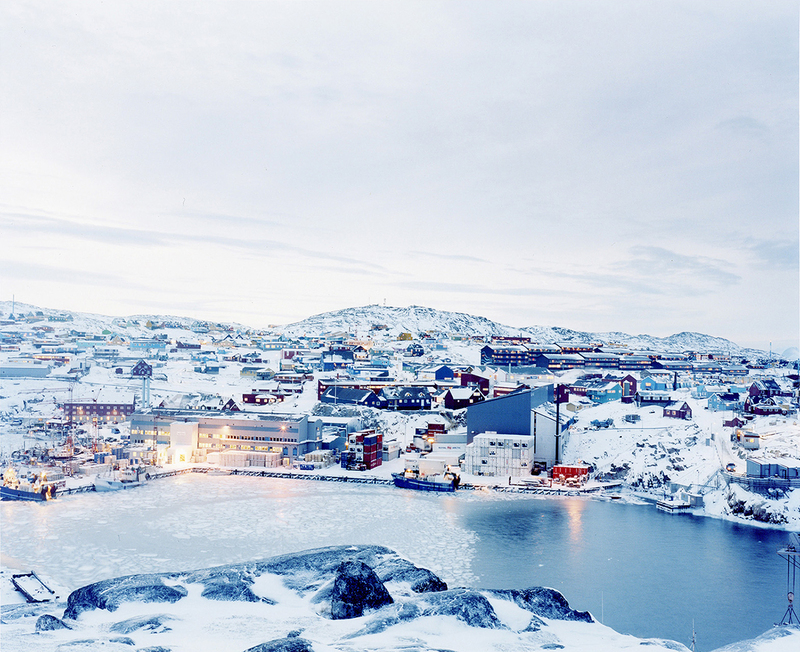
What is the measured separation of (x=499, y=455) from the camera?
17641 mm

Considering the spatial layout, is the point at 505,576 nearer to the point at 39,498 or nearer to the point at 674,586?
the point at 674,586

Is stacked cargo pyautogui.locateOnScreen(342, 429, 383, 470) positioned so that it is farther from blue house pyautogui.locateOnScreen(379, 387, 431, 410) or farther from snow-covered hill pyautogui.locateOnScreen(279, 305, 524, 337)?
snow-covered hill pyautogui.locateOnScreen(279, 305, 524, 337)

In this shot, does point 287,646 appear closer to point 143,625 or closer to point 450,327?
point 143,625

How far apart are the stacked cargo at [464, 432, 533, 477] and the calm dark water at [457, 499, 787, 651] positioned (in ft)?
9.15

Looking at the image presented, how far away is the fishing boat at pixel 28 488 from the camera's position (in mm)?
14867

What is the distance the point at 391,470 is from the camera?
18188 mm

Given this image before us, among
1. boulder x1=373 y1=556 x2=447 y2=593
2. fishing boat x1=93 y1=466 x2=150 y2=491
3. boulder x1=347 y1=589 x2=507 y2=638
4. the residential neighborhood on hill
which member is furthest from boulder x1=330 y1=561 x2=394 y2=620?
fishing boat x1=93 y1=466 x2=150 y2=491

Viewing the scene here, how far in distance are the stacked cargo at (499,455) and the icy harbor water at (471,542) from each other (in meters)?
2.16

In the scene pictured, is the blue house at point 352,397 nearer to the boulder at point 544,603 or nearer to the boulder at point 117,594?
the boulder at point 117,594

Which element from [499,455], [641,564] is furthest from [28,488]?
[641,564]

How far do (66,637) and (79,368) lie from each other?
33.6 m

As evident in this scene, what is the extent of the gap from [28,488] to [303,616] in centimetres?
1052

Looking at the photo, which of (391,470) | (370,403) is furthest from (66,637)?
(370,403)

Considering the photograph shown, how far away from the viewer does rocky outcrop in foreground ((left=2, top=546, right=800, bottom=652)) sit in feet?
21.9
